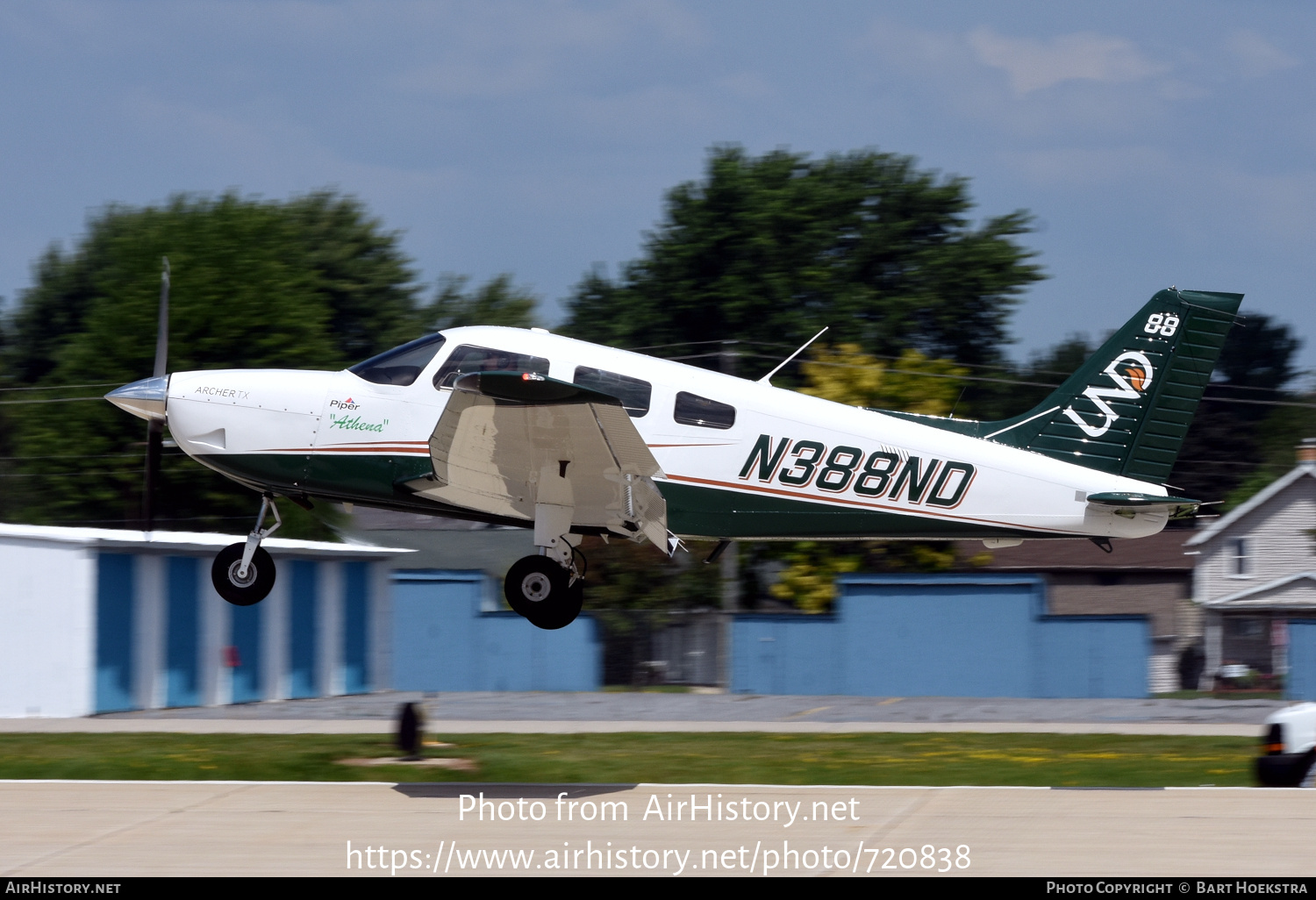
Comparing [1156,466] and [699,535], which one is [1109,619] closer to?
[1156,466]

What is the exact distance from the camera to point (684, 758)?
20.0 m

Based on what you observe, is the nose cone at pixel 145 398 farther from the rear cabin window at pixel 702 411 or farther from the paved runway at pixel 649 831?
the rear cabin window at pixel 702 411

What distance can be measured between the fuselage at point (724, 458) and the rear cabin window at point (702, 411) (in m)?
0.01

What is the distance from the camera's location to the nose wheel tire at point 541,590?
12484mm

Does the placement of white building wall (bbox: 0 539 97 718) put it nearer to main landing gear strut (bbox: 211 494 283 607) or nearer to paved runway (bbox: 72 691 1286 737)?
paved runway (bbox: 72 691 1286 737)

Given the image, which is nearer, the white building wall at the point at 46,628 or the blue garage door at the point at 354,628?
the white building wall at the point at 46,628

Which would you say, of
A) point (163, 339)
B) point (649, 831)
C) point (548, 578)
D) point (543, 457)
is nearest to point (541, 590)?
point (548, 578)

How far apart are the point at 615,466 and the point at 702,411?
91cm

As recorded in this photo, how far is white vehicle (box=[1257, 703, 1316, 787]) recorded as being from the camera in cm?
1625

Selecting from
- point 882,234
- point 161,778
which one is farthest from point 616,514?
point 882,234

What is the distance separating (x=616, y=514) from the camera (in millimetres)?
12586

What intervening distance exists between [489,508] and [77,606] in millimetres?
16464

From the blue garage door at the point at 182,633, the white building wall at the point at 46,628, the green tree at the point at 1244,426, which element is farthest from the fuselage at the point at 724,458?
the green tree at the point at 1244,426

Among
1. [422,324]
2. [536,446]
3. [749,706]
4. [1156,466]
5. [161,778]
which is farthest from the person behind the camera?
[422,324]
